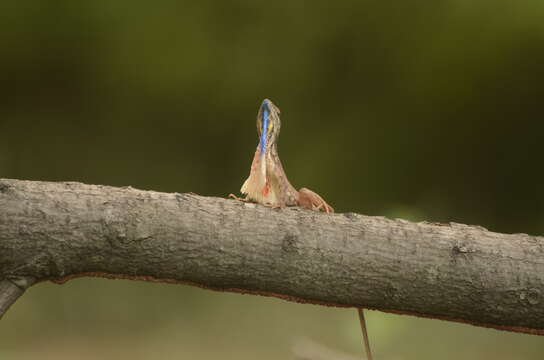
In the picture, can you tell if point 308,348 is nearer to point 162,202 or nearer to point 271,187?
point 271,187

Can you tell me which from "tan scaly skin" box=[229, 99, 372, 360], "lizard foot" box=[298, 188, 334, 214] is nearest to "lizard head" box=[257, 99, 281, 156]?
"tan scaly skin" box=[229, 99, 372, 360]

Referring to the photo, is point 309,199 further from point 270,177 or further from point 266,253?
point 266,253

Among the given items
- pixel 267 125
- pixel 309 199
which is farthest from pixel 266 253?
pixel 267 125

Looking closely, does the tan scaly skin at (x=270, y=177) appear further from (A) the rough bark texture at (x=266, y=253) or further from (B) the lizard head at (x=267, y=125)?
(A) the rough bark texture at (x=266, y=253)

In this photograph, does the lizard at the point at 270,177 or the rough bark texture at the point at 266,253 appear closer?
the rough bark texture at the point at 266,253

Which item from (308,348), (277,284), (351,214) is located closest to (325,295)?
(277,284)

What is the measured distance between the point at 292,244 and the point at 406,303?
0.36 meters

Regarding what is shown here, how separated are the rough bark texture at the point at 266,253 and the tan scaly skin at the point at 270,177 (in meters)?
0.23

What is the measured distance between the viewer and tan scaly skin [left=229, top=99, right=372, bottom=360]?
2016mm

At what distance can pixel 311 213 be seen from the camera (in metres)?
1.81

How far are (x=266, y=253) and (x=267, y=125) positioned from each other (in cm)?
53

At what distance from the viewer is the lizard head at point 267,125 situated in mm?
2066

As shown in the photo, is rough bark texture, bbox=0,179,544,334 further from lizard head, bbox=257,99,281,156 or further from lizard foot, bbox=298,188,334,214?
lizard head, bbox=257,99,281,156

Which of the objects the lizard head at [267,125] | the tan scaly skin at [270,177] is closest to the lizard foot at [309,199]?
the tan scaly skin at [270,177]
